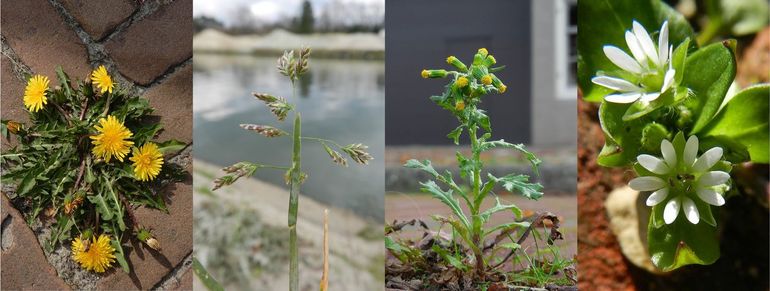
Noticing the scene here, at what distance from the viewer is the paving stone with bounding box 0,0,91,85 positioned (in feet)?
5.11

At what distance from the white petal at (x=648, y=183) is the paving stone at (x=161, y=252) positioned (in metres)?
0.92

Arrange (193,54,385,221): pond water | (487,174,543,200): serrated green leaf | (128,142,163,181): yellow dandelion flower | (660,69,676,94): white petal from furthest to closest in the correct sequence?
(128,142,163,181): yellow dandelion flower, (193,54,385,221): pond water, (487,174,543,200): serrated green leaf, (660,69,676,94): white petal

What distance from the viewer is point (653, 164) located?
3.95ft

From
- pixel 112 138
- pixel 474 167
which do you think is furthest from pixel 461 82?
pixel 112 138

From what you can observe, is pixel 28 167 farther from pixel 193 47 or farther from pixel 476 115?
pixel 476 115

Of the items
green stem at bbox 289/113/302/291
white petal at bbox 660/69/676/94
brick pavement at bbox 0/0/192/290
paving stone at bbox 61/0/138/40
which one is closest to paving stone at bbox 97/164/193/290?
brick pavement at bbox 0/0/192/290

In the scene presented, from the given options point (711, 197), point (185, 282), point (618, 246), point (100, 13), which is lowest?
point (185, 282)

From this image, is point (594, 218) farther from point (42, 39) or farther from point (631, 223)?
point (42, 39)

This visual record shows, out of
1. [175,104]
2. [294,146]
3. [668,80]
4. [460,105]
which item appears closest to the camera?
[668,80]

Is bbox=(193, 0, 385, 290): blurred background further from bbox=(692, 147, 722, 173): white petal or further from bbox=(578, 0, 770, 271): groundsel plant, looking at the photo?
bbox=(692, 147, 722, 173): white petal

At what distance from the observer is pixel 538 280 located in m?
1.37

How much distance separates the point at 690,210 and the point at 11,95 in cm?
141

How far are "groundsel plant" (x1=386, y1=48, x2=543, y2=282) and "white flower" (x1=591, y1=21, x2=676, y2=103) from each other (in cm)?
19

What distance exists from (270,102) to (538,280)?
63 centimetres
